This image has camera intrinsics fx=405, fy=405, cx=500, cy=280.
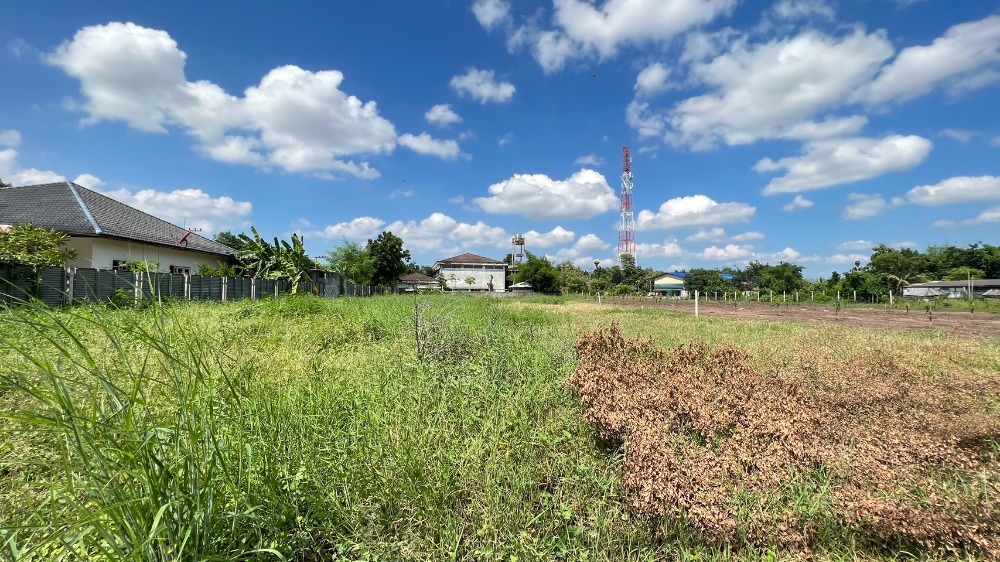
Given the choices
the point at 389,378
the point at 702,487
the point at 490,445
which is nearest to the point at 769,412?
the point at 702,487

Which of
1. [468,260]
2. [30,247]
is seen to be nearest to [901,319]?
[30,247]

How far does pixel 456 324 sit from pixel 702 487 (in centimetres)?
485

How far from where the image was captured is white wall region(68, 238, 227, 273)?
13086mm

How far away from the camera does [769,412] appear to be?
2344 millimetres

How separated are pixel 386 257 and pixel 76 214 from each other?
28748 mm

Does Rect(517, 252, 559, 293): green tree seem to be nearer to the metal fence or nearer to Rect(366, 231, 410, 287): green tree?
Rect(366, 231, 410, 287): green tree

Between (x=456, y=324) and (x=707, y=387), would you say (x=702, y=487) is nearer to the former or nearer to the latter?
(x=707, y=387)

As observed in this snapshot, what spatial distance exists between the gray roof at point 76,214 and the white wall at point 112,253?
0.96 ft

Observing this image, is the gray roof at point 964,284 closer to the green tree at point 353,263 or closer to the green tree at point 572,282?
the green tree at point 572,282

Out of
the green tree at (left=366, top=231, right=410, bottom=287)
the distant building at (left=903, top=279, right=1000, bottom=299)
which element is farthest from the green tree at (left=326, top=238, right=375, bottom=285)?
the distant building at (left=903, top=279, right=1000, bottom=299)

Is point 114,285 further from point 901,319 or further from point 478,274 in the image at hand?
point 478,274

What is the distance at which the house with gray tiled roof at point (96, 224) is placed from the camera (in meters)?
13.1

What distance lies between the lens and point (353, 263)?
1496 inches

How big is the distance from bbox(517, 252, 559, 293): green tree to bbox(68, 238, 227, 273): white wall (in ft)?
119
